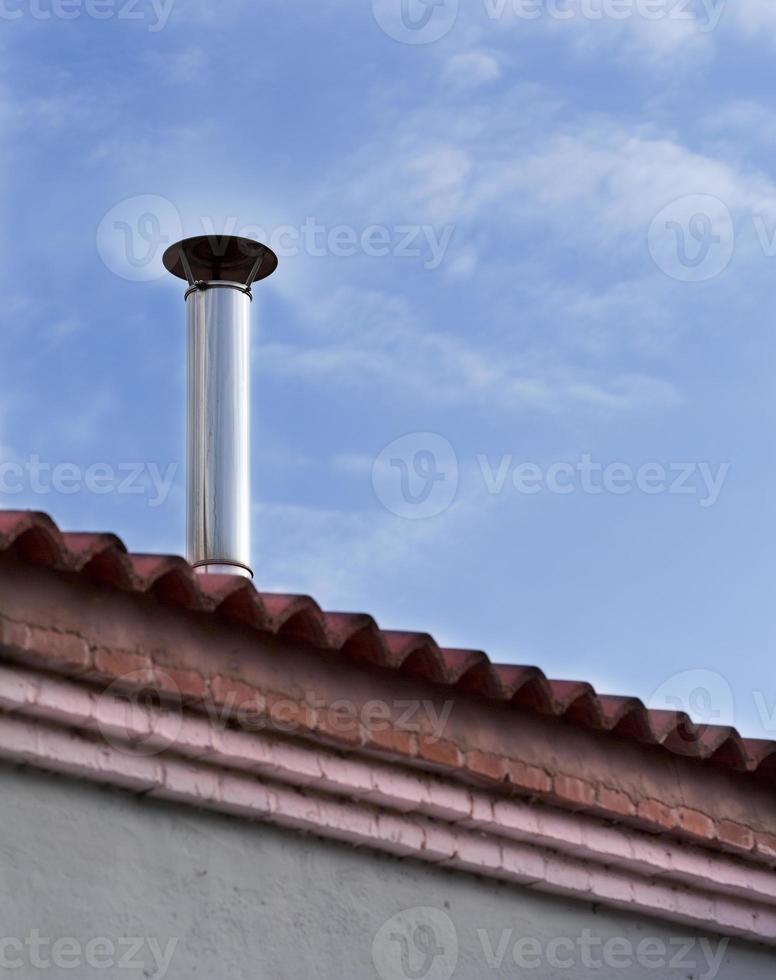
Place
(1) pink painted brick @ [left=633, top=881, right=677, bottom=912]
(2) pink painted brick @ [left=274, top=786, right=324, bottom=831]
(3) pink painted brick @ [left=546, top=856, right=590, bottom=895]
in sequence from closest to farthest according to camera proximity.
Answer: (2) pink painted brick @ [left=274, top=786, right=324, bottom=831] → (3) pink painted brick @ [left=546, top=856, right=590, bottom=895] → (1) pink painted brick @ [left=633, top=881, right=677, bottom=912]

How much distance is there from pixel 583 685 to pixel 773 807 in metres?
1.14

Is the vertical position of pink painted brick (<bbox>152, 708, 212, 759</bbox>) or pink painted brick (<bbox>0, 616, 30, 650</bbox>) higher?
pink painted brick (<bbox>0, 616, 30, 650</bbox>)

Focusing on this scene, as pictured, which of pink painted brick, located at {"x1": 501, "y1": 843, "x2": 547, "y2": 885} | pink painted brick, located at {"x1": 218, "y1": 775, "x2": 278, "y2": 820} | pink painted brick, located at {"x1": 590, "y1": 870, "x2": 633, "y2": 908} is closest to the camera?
pink painted brick, located at {"x1": 218, "y1": 775, "x2": 278, "y2": 820}

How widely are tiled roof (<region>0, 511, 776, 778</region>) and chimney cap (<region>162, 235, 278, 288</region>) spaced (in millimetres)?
3708

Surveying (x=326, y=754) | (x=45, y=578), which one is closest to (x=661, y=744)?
(x=326, y=754)

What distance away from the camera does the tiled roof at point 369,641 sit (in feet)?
14.4

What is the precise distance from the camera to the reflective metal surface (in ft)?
26.1

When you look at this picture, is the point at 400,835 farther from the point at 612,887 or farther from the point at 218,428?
the point at 218,428

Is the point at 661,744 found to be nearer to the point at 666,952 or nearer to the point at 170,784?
the point at 666,952

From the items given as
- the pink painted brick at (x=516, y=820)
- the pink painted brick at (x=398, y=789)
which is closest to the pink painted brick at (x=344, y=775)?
the pink painted brick at (x=398, y=789)

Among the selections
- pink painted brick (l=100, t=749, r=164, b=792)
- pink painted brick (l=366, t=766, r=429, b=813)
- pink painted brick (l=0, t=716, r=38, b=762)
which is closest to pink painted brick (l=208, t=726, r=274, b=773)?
pink painted brick (l=100, t=749, r=164, b=792)

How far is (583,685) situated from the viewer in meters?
5.36

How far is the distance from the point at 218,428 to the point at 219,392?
0.17 m

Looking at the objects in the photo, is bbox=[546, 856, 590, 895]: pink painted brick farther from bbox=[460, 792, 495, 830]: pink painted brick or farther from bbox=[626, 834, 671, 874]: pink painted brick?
bbox=[460, 792, 495, 830]: pink painted brick
